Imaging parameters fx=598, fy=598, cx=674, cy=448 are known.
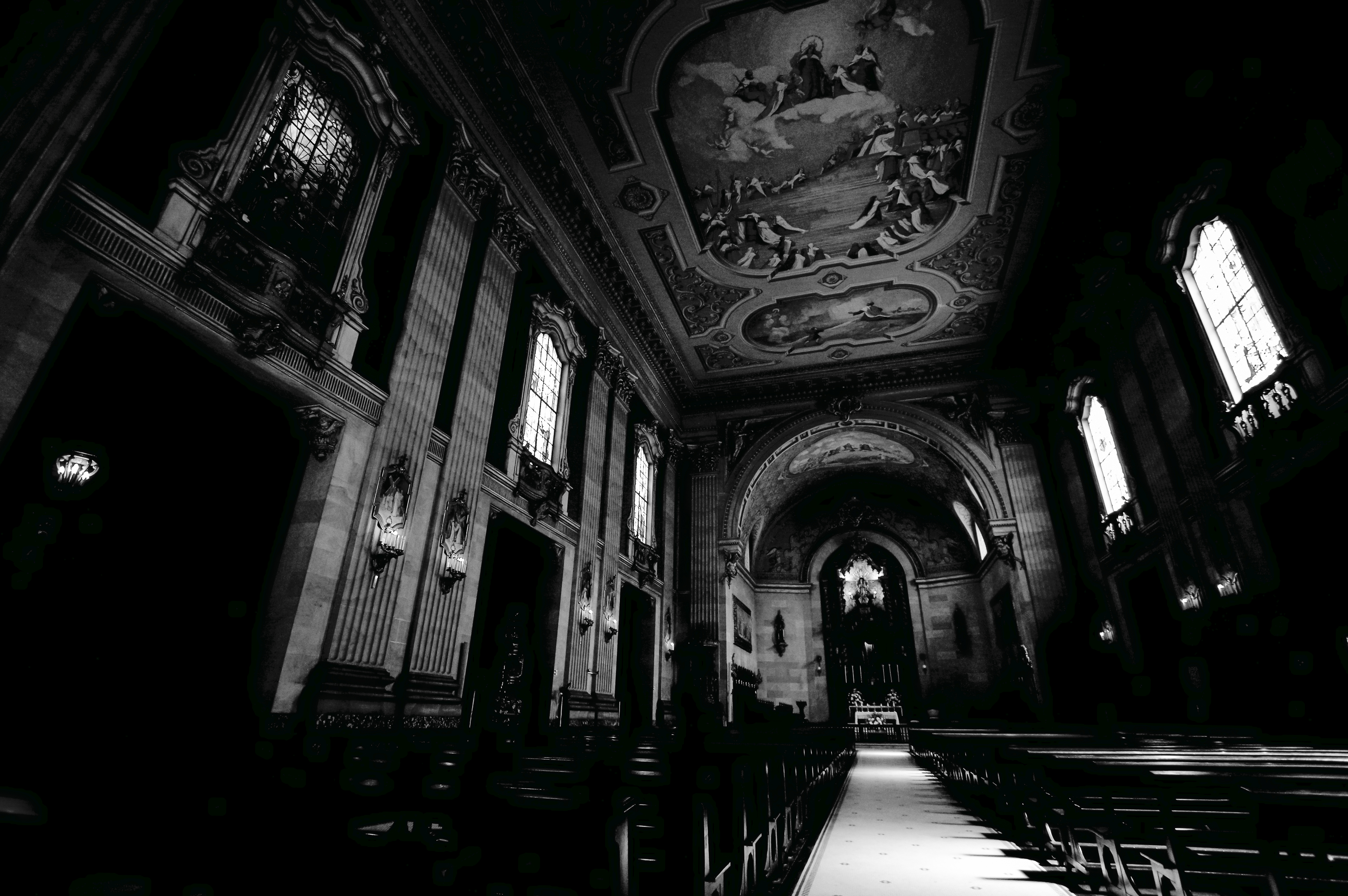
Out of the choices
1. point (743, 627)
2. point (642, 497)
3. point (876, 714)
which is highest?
point (642, 497)

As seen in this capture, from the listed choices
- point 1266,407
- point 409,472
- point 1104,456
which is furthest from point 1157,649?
point 409,472

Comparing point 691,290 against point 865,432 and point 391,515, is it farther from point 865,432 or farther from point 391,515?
point 391,515

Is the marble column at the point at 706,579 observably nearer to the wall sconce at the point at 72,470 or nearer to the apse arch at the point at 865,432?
the apse arch at the point at 865,432

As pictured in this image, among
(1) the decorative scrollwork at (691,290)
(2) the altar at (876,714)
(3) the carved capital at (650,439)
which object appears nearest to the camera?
(1) the decorative scrollwork at (691,290)

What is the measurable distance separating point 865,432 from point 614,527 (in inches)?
340

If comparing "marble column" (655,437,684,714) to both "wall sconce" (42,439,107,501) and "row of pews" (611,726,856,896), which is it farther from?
"wall sconce" (42,439,107,501)

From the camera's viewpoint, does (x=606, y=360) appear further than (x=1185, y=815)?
Yes

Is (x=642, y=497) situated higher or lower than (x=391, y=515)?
higher

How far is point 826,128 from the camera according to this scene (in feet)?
32.7

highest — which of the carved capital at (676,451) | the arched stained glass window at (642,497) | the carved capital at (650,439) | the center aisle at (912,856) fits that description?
the carved capital at (676,451)

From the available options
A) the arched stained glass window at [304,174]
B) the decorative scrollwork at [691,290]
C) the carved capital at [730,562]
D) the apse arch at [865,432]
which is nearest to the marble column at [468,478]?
the arched stained glass window at [304,174]

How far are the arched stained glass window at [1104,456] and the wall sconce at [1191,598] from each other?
2.21 m

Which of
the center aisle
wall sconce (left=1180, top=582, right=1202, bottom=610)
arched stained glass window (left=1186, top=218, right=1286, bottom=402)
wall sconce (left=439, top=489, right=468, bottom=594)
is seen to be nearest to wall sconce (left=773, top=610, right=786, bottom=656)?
wall sconce (left=1180, top=582, right=1202, bottom=610)

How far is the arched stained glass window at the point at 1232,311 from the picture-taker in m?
7.56
